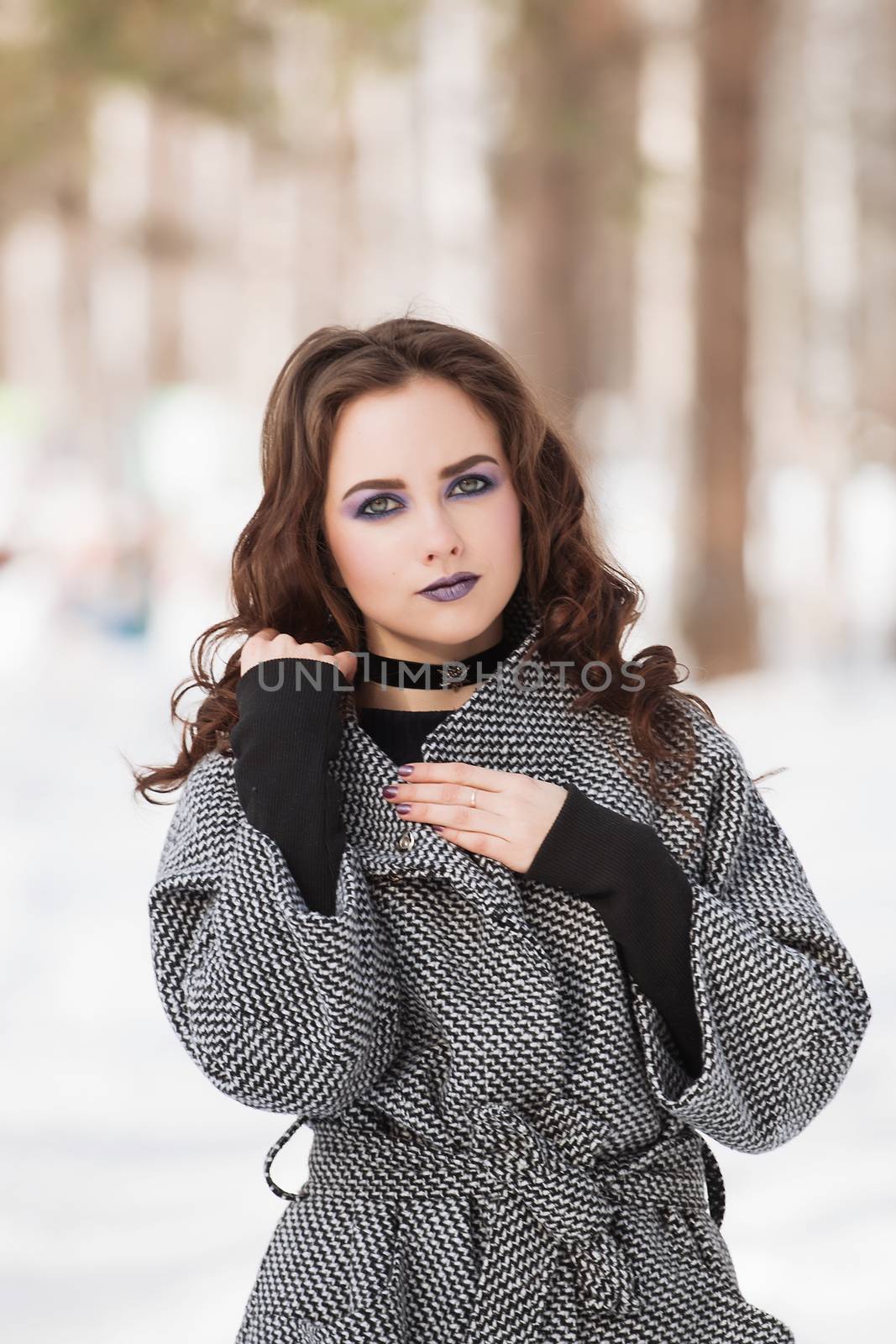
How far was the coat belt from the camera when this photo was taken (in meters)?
1.64

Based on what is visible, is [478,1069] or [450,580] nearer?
[478,1069]

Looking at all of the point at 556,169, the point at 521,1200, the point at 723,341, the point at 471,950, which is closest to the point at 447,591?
the point at 471,950

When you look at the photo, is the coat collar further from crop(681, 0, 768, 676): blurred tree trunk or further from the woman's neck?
crop(681, 0, 768, 676): blurred tree trunk

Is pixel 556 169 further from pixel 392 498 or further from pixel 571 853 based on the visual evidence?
pixel 571 853

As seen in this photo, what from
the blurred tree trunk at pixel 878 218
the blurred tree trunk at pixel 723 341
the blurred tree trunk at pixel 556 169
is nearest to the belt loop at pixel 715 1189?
the blurred tree trunk at pixel 556 169

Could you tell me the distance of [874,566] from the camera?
18500 mm

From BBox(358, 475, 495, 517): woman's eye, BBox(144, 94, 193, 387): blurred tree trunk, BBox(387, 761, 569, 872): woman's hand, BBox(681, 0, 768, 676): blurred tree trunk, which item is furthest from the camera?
BBox(144, 94, 193, 387): blurred tree trunk

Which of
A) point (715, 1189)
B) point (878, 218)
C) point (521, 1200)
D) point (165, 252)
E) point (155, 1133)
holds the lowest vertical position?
point (155, 1133)

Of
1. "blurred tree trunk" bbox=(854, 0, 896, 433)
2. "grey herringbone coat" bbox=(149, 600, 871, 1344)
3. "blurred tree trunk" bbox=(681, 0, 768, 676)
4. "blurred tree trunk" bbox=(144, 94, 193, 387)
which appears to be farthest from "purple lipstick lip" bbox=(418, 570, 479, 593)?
"blurred tree trunk" bbox=(144, 94, 193, 387)

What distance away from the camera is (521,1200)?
168 centimetres

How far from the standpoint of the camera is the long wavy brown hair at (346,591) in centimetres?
184

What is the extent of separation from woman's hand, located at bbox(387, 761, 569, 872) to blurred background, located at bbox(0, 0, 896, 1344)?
66 cm

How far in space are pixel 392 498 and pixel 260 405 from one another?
15.0 meters

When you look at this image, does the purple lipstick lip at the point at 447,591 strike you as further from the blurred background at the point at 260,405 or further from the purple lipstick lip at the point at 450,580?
the blurred background at the point at 260,405
